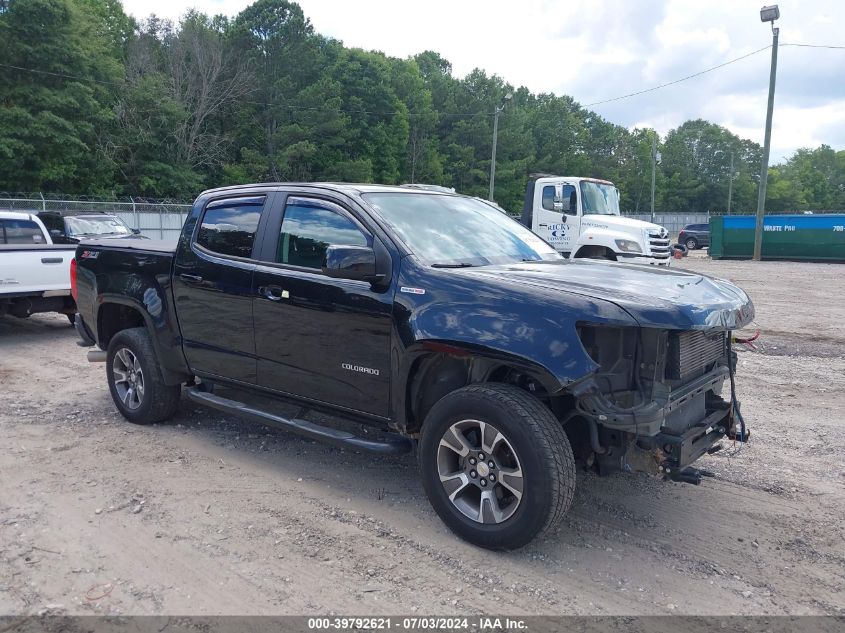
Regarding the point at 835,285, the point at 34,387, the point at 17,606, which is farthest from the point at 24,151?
the point at 17,606

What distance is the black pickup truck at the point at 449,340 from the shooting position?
11.5 feet

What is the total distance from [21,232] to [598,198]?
11890 millimetres

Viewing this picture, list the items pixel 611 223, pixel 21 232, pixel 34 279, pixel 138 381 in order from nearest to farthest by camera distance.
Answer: pixel 138 381 < pixel 34 279 < pixel 21 232 < pixel 611 223

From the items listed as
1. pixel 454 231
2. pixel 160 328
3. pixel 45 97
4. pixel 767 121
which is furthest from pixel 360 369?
pixel 45 97

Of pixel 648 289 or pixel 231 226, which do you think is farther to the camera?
pixel 231 226

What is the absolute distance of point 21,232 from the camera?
1138 centimetres

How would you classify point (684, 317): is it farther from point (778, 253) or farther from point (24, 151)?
point (24, 151)

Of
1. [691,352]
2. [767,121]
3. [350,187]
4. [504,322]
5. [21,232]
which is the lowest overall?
[691,352]

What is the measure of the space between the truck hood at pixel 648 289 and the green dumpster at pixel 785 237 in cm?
2560

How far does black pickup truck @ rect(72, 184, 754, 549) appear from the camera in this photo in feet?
11.5

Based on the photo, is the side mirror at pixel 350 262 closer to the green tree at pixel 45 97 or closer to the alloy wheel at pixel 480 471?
the alloy wheel at pixel 480 471

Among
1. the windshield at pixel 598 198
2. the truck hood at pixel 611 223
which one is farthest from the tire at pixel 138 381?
the windshield at pixel 598 198

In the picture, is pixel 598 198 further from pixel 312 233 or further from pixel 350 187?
pixel 312 233

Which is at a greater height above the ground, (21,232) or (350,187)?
(350,187)
